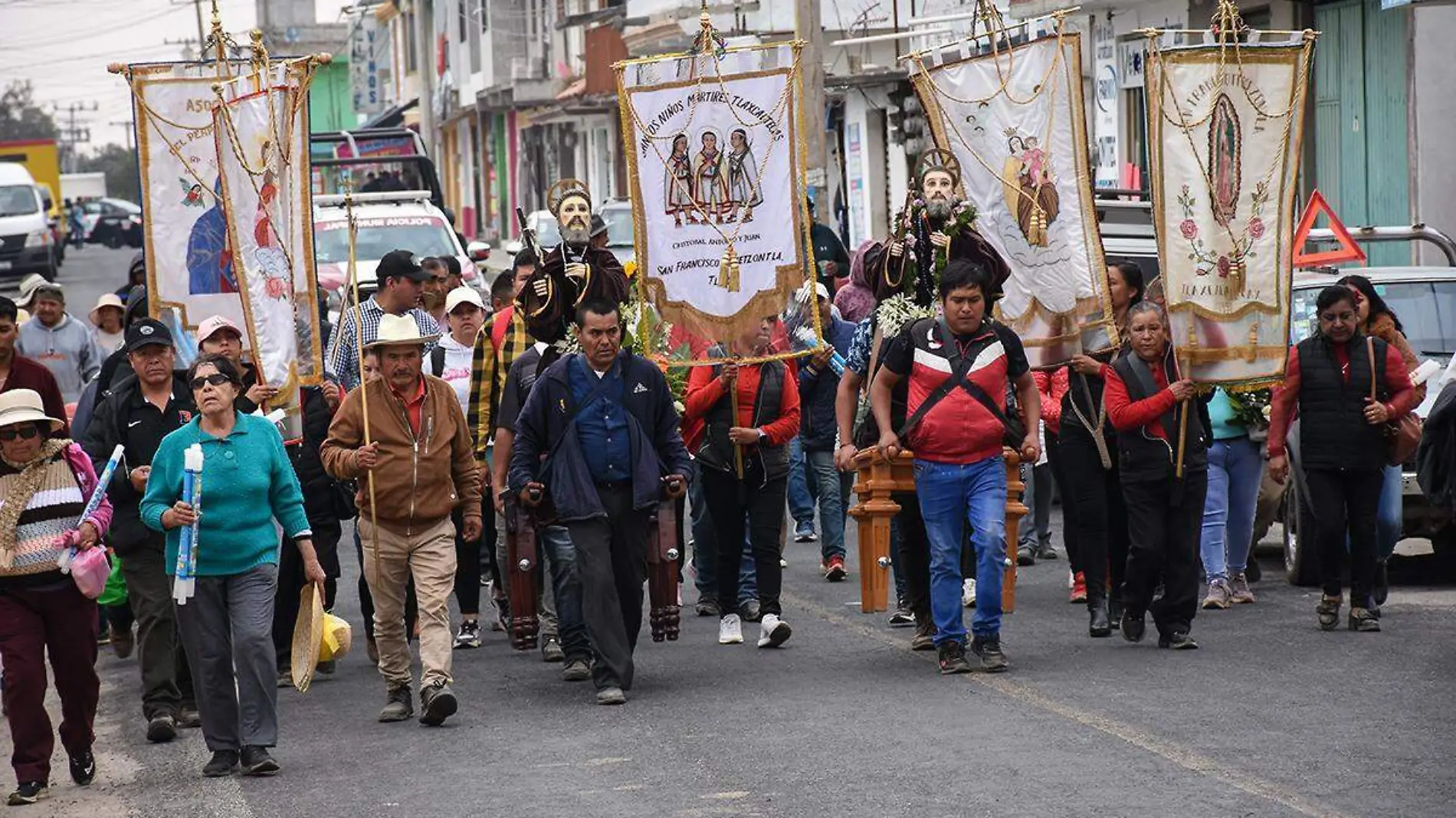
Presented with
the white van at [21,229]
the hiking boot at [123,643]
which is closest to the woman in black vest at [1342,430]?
the hiking boot at [123,643]

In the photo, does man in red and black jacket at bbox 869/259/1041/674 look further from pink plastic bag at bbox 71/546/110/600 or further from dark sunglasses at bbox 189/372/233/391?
pink plastic bag at bbox 71/546/110/600

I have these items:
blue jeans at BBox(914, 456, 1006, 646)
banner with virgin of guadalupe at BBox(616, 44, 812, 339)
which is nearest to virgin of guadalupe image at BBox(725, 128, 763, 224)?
banner with virgin of guadalupe at BBox(616, 44, 812, 339)

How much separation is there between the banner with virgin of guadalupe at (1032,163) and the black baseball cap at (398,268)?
2847 millimetres

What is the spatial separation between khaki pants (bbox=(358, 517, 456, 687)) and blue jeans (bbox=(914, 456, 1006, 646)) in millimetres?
2221

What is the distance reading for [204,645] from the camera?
9.34 meters

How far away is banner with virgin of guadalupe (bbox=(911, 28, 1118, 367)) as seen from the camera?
1230cm

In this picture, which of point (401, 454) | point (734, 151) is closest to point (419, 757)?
point (401, 454)

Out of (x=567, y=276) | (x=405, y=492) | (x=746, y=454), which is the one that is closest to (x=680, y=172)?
(x=567, y=276)

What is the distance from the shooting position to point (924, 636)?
1168 cm

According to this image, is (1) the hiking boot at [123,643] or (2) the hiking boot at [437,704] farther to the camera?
(1) the hiking boot at [123,643]

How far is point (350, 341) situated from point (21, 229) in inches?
1430

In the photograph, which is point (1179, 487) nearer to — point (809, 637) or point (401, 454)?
point (809, 637)

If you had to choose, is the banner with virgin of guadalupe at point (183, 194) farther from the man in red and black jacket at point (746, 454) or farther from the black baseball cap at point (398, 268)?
the man in red and black jacket at point (746, 454)

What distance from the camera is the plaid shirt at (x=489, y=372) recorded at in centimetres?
1221
